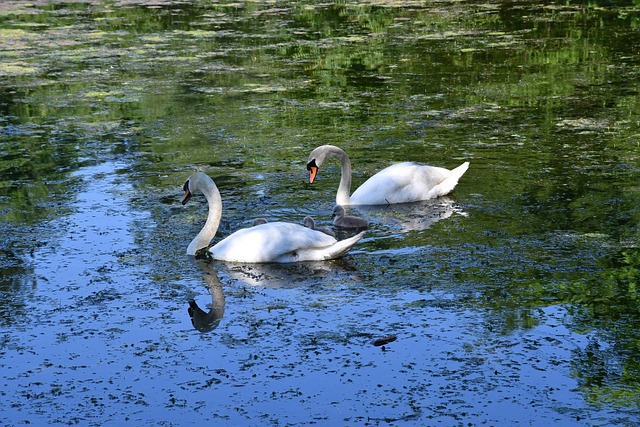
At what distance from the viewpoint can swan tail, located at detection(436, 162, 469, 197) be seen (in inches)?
337

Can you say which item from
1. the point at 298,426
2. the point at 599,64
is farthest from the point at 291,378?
the point at 599,64

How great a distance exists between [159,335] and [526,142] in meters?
5.16

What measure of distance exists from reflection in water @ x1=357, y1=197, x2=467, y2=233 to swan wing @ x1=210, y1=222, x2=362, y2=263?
882 mm

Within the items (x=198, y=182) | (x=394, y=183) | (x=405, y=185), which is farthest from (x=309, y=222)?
(x=405, y=185)

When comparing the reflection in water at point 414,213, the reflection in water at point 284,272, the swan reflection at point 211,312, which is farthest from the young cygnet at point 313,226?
the swan reflection at point 211,312

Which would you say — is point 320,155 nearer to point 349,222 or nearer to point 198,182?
point 349,222

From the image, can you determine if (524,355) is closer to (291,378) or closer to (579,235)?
(291,378)

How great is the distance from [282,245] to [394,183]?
1.64 metres

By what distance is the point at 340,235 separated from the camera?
7.73 m

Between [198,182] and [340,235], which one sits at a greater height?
[198,182]

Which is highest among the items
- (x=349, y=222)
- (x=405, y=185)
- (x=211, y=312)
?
(x=405, y=185)

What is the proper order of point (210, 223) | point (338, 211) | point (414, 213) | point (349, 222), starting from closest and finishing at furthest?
point (210, 223) < point (349, 222) < point (338, 211) < point (414, 213)

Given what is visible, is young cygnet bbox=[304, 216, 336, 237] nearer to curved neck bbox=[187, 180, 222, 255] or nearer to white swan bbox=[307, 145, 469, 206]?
curved neck bbox=[187, 180, 222, 255]

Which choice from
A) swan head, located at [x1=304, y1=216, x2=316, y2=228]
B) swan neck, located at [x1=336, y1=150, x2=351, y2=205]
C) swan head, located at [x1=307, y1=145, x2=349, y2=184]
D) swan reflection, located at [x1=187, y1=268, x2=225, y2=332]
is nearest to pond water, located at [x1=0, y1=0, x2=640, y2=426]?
swan reflection, located at [x1=187, y1=268, x2=225, y2=332]
